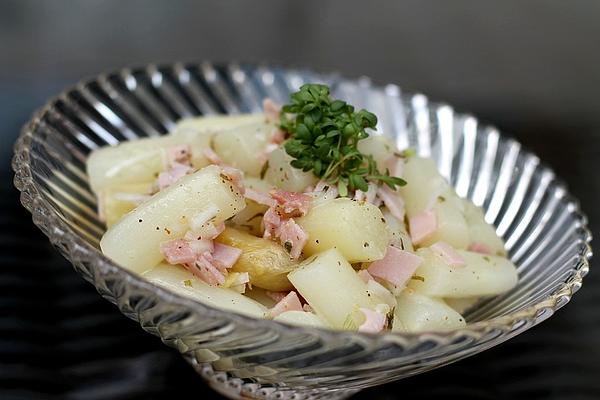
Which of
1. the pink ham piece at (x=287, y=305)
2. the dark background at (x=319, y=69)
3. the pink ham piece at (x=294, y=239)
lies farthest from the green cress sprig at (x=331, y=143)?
the dark background at (x=319, y=69)

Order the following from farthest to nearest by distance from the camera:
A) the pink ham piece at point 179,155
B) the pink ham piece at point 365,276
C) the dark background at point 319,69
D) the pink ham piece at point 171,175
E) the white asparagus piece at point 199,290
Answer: the dark background at point 319,69
the pink ham piece at point 179,155
the pink ham piece at point 171,175
the pink ham piece at point 365,276
the white asparagus piece at point 199,290

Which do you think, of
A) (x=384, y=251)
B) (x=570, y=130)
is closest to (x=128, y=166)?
(x=384, y=251)

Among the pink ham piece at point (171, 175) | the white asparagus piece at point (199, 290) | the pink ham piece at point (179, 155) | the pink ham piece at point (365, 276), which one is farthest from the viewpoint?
the pink ham piece at point (179, 155)

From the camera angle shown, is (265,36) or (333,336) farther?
(265,36)

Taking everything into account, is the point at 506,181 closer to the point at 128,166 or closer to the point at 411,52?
the point at 128,166

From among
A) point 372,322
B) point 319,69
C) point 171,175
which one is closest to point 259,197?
point 171,175

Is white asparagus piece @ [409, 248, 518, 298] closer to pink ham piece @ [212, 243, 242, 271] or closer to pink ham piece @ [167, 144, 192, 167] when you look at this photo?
pink ham piece @ [212, 243, 242, 271]

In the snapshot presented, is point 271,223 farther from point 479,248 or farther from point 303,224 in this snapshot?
point 479,248

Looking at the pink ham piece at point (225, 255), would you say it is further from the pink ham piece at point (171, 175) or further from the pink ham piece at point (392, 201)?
the pink ham piece at point (392, 201)

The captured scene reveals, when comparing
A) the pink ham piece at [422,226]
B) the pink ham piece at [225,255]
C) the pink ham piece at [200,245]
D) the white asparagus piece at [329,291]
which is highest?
the pink ham piece at [422,226]
